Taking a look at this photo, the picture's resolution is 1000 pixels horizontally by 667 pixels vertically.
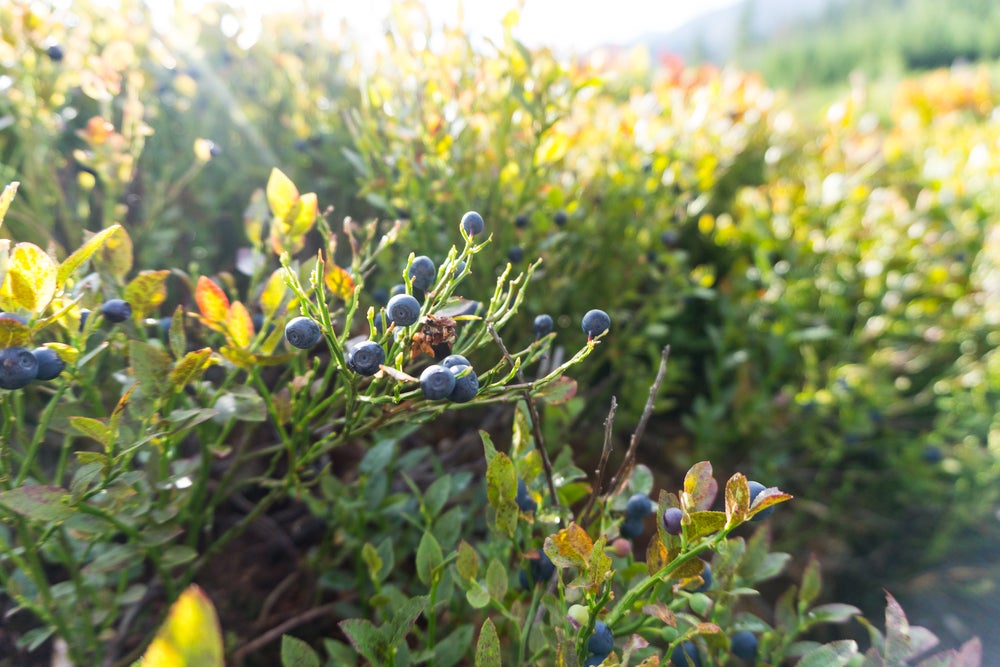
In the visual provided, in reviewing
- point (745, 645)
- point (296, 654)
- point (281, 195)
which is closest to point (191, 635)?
point (296, 654)

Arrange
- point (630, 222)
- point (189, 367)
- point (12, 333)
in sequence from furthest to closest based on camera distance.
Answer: point (630, 222) → point (189, 367) → point (12, 333)

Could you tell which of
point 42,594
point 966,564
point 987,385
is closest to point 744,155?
point 987,385

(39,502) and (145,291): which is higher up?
(145,291)

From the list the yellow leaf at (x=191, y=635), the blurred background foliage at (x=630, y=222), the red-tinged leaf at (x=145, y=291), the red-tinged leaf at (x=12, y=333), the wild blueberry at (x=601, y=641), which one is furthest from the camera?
the blurred background foliage at (x=630, y=222)

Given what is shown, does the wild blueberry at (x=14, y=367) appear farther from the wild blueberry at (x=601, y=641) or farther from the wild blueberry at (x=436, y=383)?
the wild blueberry at (x=601, y=641)

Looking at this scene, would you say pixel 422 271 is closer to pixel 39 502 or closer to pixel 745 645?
pixel 39 502

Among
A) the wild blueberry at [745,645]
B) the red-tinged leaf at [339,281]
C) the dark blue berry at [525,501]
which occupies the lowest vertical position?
the wild blueberry at [745,645]

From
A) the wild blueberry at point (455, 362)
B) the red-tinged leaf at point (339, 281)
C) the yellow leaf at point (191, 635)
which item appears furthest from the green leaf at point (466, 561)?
the yellow leaf at point (191, 635)
